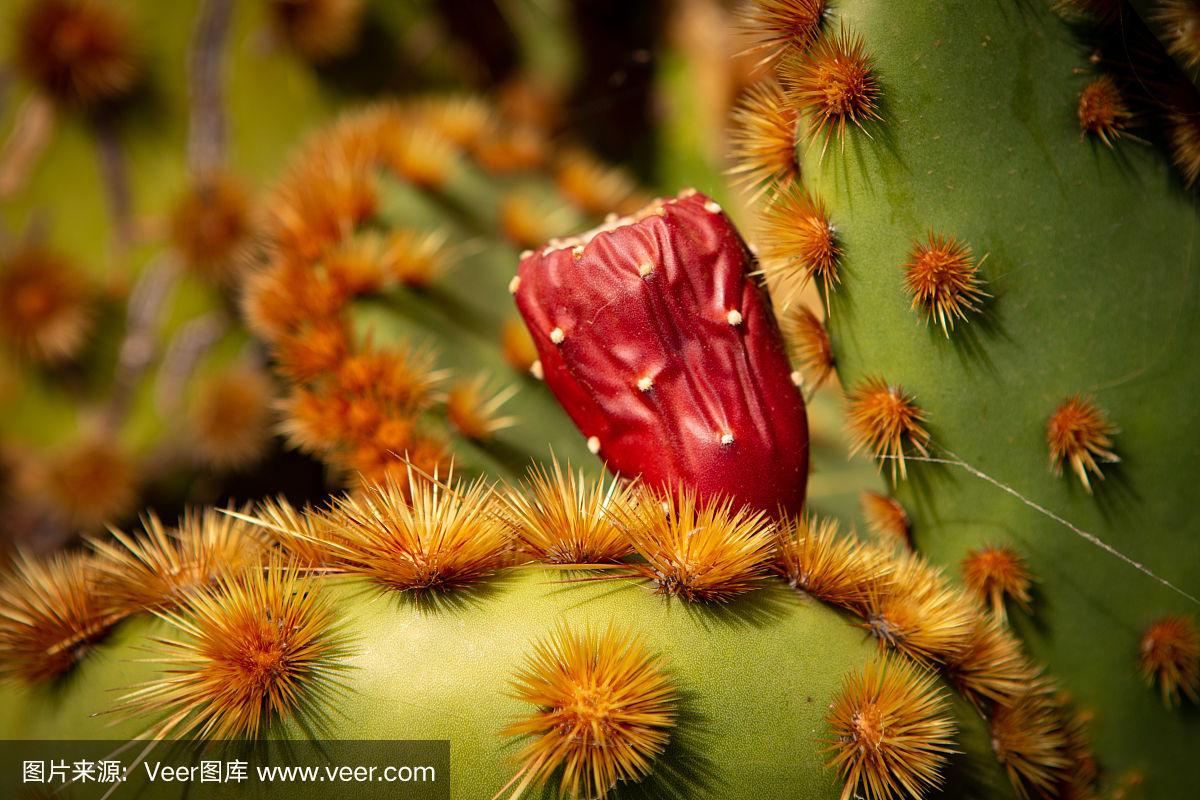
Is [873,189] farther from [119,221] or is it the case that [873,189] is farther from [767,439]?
[119,221]

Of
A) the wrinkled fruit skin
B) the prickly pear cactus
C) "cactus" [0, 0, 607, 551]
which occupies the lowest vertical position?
the prickly pear cactus

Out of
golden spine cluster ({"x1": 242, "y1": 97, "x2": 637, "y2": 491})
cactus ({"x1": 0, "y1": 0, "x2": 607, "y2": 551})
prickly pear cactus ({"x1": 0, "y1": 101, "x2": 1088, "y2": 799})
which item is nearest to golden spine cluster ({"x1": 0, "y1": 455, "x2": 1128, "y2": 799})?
prickly pear cactus ({"x1": 0, "y1": 101, "x2": 1088, "y2": 799})

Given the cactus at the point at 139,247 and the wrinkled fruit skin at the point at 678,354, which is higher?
the cactus at the point at 139,247

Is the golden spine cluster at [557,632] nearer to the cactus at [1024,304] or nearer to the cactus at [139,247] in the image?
the cactus at [1024,304]

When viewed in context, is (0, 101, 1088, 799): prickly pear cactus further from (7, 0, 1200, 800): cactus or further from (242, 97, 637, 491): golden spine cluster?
(242, 97, 637, 491): golden spine cluster

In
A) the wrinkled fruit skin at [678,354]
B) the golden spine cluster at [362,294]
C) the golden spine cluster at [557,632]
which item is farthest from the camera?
the golden spine cluster at [362,294]

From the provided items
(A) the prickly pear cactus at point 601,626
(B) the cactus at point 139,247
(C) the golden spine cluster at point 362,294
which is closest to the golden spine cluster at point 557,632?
(A) the prickly pear cactus at point 601,626

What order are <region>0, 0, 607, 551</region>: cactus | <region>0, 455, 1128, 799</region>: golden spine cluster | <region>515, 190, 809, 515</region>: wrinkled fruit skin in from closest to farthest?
<region>0, 455, 1128, 799</region>: golden spine cluster, <region>515, 190, 809, 515</region>: wrinkled fruit skin, <region>0, 0, 607, 551</region>: cactus
